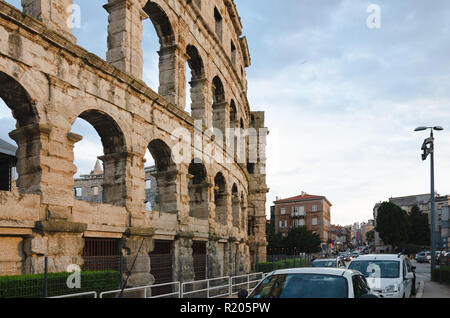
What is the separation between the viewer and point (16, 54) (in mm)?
9977

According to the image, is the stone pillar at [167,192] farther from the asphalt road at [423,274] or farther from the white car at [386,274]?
the asphalt road at [423,274]

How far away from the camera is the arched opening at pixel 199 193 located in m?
19.4

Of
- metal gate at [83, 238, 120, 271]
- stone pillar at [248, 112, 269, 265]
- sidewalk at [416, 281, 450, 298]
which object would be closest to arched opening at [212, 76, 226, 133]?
metal gate at [83, 238, 120, 271]

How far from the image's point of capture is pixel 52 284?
9.17m

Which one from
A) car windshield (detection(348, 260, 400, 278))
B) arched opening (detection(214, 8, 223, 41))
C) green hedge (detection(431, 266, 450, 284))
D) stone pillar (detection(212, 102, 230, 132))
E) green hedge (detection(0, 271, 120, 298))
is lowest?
green hedge (detection(431, 266, 450, 284))

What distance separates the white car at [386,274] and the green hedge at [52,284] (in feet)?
22.5

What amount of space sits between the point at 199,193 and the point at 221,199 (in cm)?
364

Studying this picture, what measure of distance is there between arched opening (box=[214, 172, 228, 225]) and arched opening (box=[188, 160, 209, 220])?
3.09m

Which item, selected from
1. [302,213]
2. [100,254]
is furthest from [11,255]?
[302,213]

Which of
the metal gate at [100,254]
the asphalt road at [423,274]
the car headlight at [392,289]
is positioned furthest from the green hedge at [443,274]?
the metal gate at [100,254]

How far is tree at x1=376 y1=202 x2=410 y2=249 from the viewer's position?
7369cm

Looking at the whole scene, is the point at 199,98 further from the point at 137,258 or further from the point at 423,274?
the point at 423,274

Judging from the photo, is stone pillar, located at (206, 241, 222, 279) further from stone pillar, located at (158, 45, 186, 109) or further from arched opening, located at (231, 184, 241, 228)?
stone pillar, located at (158, 45, 186, 109)
